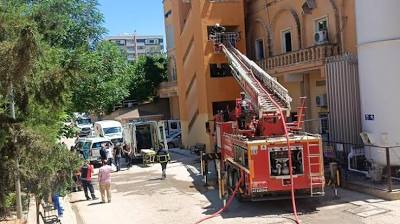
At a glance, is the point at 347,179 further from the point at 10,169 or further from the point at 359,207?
the point at 10,169

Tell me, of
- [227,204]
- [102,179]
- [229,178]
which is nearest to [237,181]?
[229,178]

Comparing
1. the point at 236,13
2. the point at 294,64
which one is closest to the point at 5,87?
the point at 294,64

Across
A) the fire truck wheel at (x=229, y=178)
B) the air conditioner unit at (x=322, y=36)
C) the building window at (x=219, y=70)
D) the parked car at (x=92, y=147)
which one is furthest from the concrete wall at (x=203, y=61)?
the fire truck wheel at (x=229, y=178)

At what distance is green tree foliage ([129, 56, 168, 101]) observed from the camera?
5262 cm

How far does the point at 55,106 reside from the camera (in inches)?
460

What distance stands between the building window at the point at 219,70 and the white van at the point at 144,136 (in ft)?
13.6

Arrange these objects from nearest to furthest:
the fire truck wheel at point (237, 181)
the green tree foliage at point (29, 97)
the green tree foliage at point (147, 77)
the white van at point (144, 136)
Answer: the green tree foliage at point (29, 97) < the fire truck wheel at point (237, 181) < the white van at point (144, 136) < the green tree foliage at point (147, 77)

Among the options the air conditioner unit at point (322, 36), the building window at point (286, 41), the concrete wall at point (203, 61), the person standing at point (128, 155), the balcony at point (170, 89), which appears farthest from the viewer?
the balcony at point (170, 89)

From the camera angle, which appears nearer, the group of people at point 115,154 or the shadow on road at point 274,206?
the shadow on road at point 274,206

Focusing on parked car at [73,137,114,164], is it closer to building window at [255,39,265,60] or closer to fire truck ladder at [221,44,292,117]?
building window at [255,39,265,60]

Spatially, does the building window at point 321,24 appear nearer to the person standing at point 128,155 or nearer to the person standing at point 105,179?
the person standing at point 105,179

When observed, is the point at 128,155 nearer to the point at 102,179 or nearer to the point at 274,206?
the point at 102,179

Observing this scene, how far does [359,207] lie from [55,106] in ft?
26.6

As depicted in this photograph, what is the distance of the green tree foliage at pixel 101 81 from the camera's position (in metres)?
29.2
